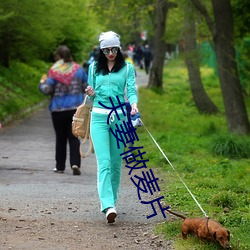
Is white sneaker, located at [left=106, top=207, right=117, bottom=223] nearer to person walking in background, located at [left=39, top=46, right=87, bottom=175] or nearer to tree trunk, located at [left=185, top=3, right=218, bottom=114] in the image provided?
person walking in background, located at [left=39, top=46, right=87, bottom=175]

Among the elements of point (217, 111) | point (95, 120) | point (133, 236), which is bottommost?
point (217, 111)

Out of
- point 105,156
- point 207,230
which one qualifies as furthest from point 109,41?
point 207,230

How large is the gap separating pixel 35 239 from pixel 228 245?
Result: 179 centimetres

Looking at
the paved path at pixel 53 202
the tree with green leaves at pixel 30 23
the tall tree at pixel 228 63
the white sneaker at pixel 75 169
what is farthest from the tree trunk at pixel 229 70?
the white sneaker at pixel 75 169

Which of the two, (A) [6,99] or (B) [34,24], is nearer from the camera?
(B) [34,24]

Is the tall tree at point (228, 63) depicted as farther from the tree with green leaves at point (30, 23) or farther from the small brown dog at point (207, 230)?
the small brown dog at point (207, 230)

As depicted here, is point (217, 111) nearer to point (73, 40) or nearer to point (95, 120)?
point (73, 40)

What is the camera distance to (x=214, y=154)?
13.3 metres

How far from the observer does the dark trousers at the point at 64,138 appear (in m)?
11.1

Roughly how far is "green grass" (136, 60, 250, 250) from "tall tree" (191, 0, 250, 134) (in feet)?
2.54

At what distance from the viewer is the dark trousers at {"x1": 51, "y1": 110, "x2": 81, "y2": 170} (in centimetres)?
1113

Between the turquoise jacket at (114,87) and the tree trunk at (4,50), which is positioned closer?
the turquoise jacket at (114,87)

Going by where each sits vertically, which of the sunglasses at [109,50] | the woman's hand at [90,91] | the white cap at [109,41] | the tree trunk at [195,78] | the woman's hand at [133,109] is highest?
the white cap at [109,41]

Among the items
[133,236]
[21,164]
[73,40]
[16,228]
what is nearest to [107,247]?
[133,236]
